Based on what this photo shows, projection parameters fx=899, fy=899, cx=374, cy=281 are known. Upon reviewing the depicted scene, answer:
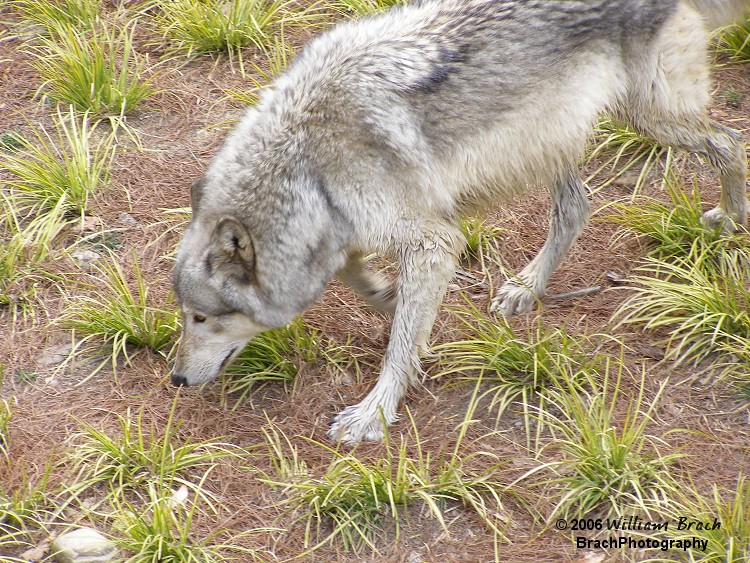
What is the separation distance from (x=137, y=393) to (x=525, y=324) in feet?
7.62

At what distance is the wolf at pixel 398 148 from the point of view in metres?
4.63

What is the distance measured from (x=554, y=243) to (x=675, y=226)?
0.76 meters

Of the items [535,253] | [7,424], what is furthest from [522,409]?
[7,424]

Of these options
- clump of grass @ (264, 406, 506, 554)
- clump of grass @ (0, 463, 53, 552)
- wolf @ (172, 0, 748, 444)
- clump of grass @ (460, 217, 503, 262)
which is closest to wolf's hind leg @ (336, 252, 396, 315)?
wolf @ (172, 0, 748, 444)

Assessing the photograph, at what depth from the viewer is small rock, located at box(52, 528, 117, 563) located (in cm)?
416

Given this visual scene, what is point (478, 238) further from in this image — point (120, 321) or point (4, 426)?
point (4, 426)

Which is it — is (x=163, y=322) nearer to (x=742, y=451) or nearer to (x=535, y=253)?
(x=535, y=253)

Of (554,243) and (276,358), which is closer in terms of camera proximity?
(276,358)

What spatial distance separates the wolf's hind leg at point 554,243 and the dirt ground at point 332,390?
5.1 inches

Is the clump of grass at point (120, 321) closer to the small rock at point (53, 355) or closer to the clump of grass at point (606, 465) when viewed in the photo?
the small rock at point (53, 355)

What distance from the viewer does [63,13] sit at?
7.68 metres

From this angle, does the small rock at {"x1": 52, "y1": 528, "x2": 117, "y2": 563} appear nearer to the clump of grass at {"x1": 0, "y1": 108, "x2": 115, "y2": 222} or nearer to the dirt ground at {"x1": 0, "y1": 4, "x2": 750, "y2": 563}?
the dirt ground at {"x1": 0, "y1": 4, "x2": 750, "y2": 563}

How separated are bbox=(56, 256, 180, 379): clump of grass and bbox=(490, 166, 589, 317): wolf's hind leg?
6.64ft

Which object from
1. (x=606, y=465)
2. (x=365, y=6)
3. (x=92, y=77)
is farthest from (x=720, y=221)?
(x=92, y=77)
